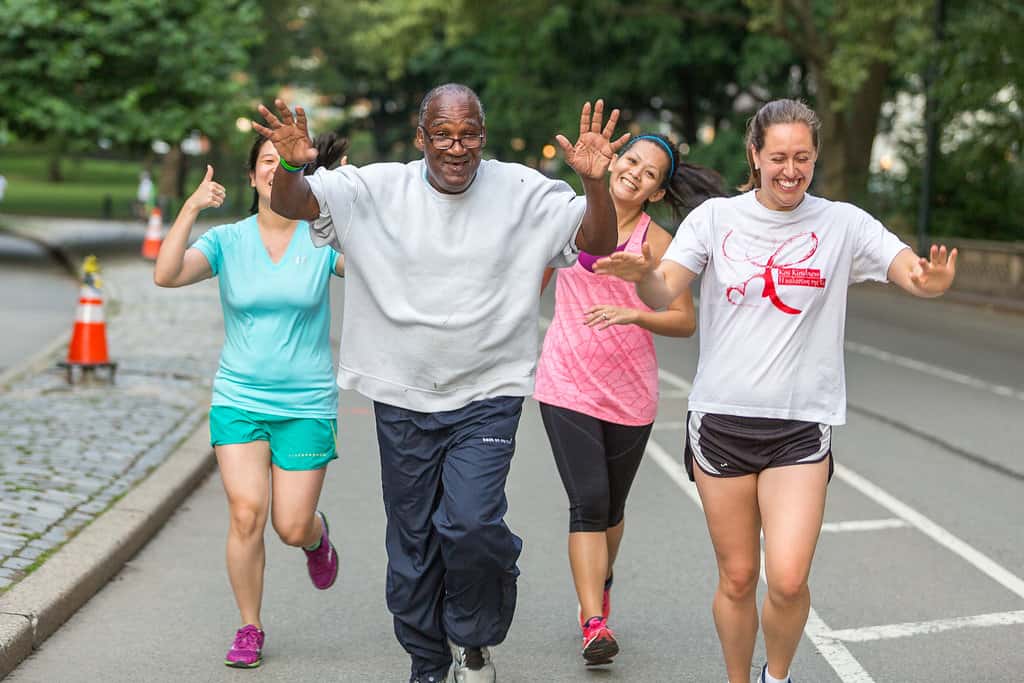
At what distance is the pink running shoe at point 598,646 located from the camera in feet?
16.7

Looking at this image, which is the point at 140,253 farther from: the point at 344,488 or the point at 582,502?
the point at 582,502

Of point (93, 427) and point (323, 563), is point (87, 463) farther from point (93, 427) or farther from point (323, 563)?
point (323, 563)

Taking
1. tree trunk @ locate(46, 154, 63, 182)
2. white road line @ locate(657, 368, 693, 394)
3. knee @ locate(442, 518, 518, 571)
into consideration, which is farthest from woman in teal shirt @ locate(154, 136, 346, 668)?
tree trunk @ locate(46, 154, 63, 182)

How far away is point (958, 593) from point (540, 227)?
2884 mm

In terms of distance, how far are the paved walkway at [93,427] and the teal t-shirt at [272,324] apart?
126cm

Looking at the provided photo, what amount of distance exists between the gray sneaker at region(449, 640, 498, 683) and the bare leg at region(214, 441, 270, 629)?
996 mm

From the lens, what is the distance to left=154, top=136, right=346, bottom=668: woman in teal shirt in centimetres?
525

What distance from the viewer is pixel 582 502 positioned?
5.36 metres

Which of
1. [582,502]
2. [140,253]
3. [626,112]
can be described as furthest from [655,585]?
[626,112]

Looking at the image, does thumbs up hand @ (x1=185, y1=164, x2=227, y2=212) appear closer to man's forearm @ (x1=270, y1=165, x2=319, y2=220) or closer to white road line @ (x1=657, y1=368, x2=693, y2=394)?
man's forearm @ (x1=270, y1=165, x2=319, y2=220)

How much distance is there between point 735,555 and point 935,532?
3.18m

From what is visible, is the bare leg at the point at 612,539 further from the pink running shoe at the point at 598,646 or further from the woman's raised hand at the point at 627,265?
the woman's raised hand at the point at 627,265

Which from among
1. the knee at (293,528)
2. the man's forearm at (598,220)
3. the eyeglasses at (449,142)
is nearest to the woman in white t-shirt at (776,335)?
the man's forearm at (598,220)

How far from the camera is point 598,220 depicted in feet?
13.9
